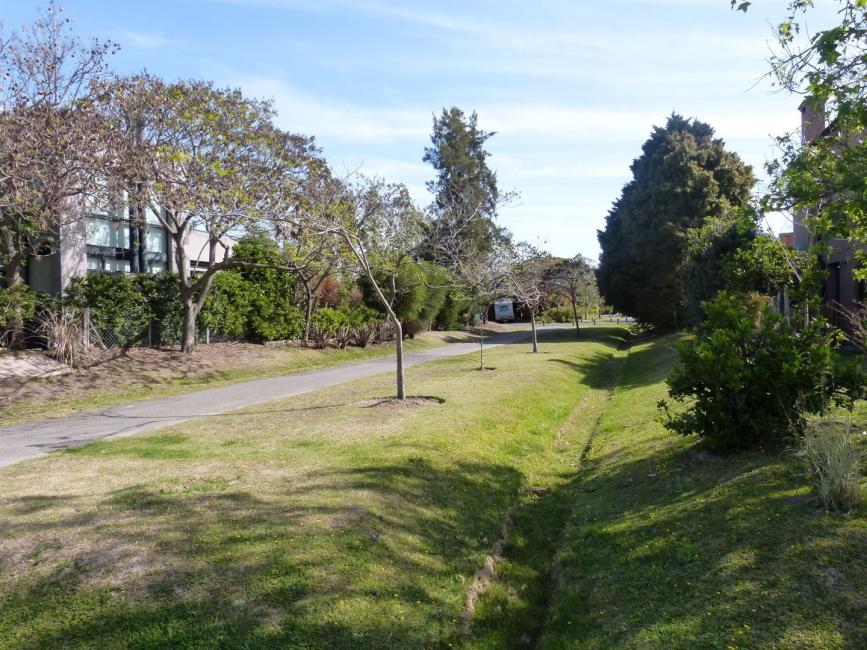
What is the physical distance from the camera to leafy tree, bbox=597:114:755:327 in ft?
112

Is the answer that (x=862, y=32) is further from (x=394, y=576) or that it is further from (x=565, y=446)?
(x=565, y=446)

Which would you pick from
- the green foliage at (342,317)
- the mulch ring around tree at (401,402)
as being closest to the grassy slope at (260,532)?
the mulch ring around tree at (401,402)

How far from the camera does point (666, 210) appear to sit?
34.9 meters

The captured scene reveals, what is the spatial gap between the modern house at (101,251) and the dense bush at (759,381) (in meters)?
15.9

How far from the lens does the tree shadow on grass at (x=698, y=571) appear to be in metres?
4.35

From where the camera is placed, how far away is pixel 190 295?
802 inches

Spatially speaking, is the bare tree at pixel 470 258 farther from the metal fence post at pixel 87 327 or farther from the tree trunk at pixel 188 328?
the metal fence post at pixel 87 327

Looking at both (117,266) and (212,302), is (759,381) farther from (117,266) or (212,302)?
(117,266)

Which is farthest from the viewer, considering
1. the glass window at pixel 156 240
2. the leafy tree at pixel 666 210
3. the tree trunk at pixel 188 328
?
the leafy tree at pixel 666 210

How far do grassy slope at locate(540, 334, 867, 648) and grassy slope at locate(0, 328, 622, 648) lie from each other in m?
1.07

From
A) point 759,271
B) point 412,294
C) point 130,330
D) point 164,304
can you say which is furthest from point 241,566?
point 412,294

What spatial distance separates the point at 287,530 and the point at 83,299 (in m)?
14.8

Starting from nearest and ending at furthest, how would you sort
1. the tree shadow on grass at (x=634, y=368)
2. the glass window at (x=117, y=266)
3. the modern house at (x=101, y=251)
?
the tree shadow on grass at (x=634, y=368)
the modern house at (x=101, y=251)
the glass window at (x=117, y=266)

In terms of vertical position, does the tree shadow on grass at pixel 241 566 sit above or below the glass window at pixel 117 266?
below
